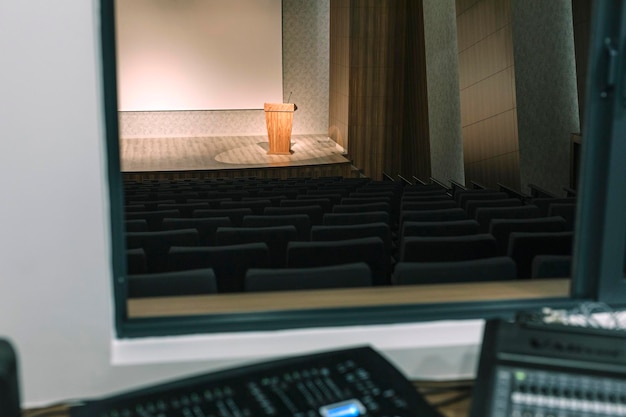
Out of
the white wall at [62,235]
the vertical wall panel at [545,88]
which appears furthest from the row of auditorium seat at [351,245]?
the vertical wall panel at [545,88]

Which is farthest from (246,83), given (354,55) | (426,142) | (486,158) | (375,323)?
(375,323)

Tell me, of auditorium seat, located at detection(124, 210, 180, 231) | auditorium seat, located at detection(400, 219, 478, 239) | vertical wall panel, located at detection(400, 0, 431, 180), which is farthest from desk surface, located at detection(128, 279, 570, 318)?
vertical wall panel, located at detection(400, 0, 431, 180)

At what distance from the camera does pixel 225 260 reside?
3379 millimetres

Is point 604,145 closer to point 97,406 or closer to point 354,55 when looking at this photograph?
point 97,406

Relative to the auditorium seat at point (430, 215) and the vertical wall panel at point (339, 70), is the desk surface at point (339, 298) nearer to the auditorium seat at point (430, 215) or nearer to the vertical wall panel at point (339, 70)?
the auditorium seat at point (430, 215)

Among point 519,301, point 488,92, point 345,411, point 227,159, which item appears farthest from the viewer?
point 227,159

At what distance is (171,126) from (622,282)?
16.3 m

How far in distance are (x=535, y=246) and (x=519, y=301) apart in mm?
1933

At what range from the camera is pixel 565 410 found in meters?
1.24

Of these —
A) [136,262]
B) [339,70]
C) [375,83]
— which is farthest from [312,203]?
[339,70]

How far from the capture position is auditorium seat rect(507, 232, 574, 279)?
366 cm

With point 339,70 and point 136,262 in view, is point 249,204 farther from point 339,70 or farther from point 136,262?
point 339,70

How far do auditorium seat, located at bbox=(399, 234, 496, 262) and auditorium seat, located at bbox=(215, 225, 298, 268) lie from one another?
0.78m

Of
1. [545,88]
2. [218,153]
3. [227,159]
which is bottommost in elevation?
[227,159]
